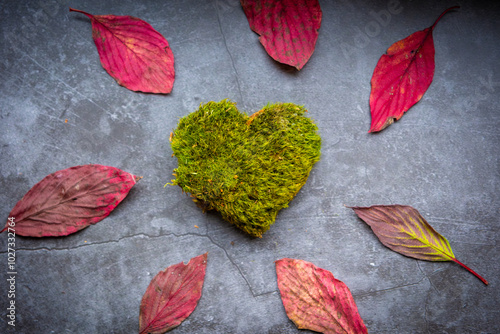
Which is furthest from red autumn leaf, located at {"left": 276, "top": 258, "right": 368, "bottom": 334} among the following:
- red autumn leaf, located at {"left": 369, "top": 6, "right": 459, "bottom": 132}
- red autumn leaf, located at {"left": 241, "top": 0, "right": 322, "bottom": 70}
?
red autumn leaf, located at {"left": 241, "top": 0, "right": 322, "bottom": 70}

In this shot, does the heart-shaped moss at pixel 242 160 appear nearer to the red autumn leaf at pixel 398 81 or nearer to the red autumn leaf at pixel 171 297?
the red autumn leaf at pixel 171 297

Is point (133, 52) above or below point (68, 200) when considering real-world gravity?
above

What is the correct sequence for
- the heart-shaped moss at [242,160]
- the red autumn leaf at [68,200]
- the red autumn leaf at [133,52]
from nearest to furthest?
the heart-shaped moss at [242,160] → the red autumn leaf at [68,200] → the red autumn leaf at [133,52]

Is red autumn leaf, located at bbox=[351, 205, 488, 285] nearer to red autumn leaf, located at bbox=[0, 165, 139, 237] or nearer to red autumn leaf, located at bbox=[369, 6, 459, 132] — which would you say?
red autumn leaf, located at bbox=[369, 6, 459, 132]

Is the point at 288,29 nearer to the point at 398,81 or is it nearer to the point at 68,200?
the point at 398,81

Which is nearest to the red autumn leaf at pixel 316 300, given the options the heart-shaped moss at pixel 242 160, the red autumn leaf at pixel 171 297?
the heart-shaped moss at pixel 242 160

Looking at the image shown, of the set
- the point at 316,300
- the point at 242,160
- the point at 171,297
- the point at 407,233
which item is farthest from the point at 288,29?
the point at 171,297
